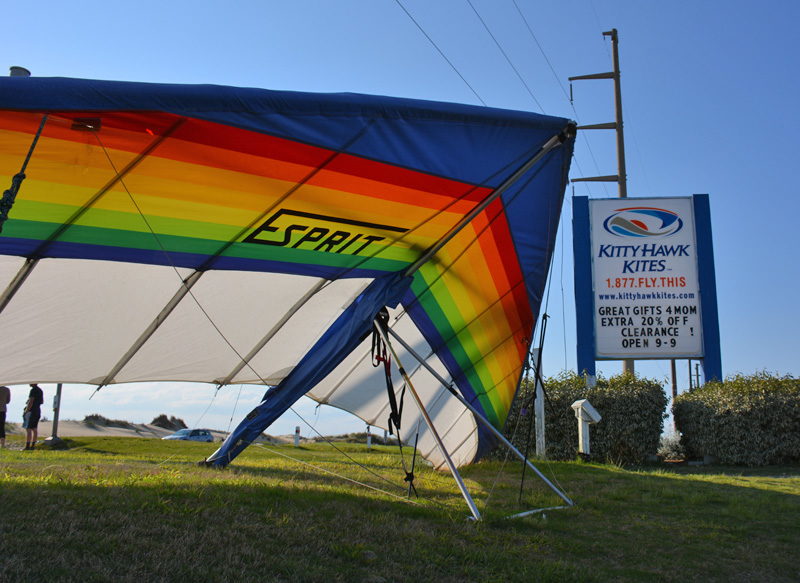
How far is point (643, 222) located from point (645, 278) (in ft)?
3.93

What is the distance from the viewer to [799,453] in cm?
1090

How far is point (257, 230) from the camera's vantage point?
507 centimetres

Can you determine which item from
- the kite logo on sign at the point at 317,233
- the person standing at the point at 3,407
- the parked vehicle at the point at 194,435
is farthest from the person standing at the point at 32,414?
the parked vehicle at the point at 194,435

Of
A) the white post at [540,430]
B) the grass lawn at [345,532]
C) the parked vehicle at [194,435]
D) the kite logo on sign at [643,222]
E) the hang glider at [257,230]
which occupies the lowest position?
the grass lawn at [345,532]

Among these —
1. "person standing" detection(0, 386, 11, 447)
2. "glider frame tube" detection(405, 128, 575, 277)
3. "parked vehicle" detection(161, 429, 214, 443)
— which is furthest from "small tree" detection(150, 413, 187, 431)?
"glider frame tube" detection(405, 128, 575, 277)

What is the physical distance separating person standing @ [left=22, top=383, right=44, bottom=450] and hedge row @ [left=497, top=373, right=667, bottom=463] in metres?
7.34

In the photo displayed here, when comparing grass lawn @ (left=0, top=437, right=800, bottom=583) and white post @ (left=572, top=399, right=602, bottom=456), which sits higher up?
white post @ (left=572, top=399, right=602, bottom=456)

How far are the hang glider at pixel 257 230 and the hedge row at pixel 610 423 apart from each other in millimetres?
4045

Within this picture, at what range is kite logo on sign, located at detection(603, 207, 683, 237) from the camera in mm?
14086

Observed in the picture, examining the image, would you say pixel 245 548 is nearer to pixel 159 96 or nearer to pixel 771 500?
pixel 159 96

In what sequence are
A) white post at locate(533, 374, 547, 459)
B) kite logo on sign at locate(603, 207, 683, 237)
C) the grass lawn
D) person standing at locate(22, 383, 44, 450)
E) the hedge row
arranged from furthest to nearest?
kite logo on sign at locate(603, 207, 683, 237), the hedge row, white post at locate(533, 374, 547, 459), person standing at locate(22, 383, 44, 450), the grass lawn

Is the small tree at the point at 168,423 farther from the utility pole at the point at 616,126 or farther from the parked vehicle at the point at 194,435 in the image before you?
the utility pole at the point at 616,126

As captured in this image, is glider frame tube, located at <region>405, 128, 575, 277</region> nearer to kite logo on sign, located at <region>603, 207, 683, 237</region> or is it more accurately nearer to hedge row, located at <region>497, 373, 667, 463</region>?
hedge row, located at <region>497, 373, 667, 463</region>

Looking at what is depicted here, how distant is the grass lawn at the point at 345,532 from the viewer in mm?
3156
